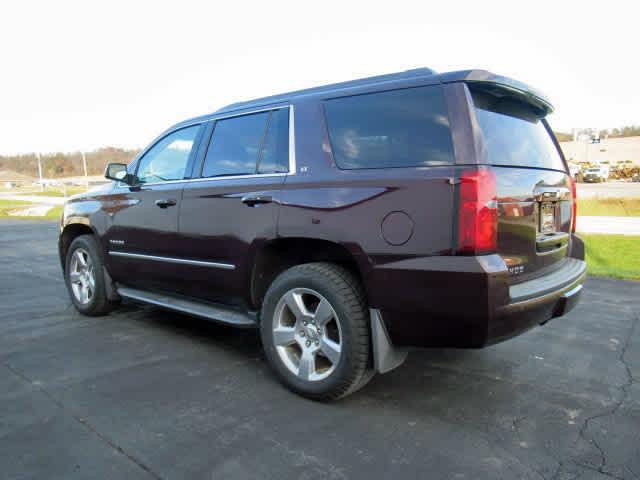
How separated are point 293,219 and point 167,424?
137 cm

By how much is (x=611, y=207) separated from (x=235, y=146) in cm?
1786

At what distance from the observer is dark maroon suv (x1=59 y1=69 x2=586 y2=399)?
243 cm

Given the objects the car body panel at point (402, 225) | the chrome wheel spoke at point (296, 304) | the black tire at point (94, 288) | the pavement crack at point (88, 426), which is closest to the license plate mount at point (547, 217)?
the car body panel at point (402, 225)

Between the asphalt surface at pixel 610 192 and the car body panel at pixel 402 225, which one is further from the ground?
the car body panel at pixel 402 225

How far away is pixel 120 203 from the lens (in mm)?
4414

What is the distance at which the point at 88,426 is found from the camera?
2605mm

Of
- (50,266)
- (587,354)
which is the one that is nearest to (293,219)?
(587,354)

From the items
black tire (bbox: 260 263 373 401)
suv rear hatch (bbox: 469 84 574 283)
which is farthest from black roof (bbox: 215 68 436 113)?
black tire (bbox: 260 263 373 401)

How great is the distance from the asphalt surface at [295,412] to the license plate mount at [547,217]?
3.46 feet

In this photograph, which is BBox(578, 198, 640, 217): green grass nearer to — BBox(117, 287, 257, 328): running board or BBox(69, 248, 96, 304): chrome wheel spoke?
BBox(117, 287, 257, 328): running board

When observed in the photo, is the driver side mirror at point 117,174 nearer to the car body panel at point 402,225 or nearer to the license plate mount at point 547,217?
the car body panel at point 402,225

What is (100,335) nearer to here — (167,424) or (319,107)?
(167,424)

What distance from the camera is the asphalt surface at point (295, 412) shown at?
7.41ft

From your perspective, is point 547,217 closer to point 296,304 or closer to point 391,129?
point 391,129
